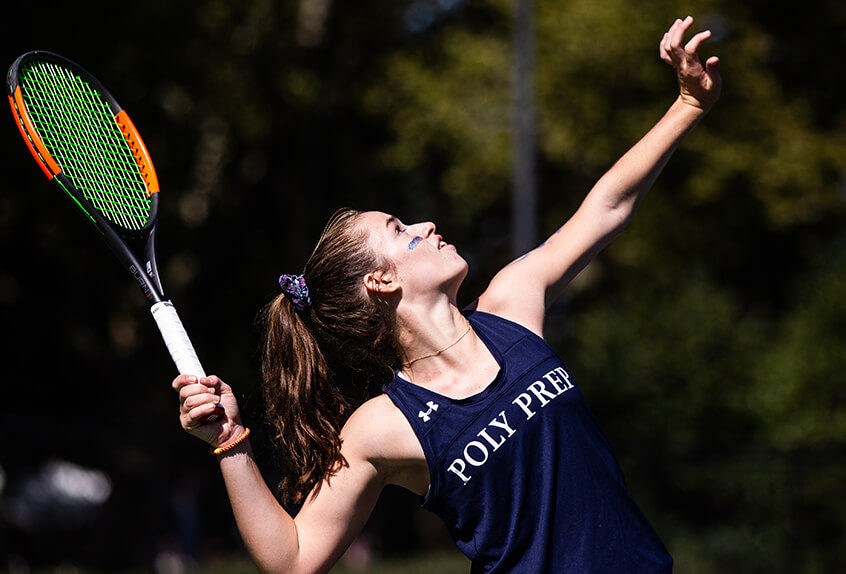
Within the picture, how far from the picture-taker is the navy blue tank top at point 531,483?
3076 millimetres

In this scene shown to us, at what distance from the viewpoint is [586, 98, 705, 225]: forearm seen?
3.66 meters

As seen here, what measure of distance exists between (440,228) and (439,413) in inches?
744

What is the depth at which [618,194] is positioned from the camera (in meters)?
3.67

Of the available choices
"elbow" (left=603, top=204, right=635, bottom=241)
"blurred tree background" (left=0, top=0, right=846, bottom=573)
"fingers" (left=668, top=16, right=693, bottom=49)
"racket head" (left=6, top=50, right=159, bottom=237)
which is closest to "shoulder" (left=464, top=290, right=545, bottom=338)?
"elbow" (left=603, top=204, right=635, bottom=241)

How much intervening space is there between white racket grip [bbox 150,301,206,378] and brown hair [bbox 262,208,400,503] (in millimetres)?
318

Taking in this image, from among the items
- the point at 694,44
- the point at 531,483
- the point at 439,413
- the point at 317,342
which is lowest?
the point at 531,483

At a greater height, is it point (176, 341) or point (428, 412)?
point (176, 341)

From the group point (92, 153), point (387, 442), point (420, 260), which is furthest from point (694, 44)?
point (92, 153)

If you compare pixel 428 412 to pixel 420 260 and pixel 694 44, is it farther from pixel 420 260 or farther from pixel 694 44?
pixel 694 44

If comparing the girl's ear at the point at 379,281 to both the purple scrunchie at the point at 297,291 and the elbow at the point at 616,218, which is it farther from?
the elbow at the point at 616,218

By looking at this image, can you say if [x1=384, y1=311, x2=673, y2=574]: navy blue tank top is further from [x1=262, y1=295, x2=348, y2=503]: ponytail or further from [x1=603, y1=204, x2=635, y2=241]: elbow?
[x1=603, y1=204, x2=635, y2=241]: elbow

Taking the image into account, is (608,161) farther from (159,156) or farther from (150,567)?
(150,567)

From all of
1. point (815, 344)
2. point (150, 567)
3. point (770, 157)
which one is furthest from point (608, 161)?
point (150, 567)

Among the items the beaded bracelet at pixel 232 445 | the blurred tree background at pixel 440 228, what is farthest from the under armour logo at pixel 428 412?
the blurred tree background at pixel 440 228
